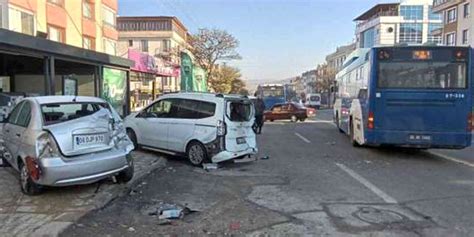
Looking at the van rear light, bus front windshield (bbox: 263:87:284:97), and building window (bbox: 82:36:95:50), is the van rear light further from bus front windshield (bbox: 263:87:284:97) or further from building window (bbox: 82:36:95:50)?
bus front windshield (bbox: 263:87:284:97)

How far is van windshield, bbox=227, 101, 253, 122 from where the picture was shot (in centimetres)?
1105

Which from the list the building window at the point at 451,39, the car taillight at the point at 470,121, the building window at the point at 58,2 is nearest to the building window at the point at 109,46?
the building window at the point at 58,2

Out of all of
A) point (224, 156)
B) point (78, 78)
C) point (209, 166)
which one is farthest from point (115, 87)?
point (224, 156)

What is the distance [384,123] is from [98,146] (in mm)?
7929

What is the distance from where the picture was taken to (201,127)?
11023mm

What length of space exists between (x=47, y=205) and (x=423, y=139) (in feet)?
31.0

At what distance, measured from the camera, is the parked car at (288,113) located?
111ft

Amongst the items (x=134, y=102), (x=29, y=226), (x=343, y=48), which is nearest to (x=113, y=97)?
(x=29, y=226)

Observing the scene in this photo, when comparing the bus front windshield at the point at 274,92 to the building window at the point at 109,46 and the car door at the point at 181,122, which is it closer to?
the building window at the point at 109,46

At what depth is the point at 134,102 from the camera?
1599 inches

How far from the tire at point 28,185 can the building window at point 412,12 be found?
8402cm

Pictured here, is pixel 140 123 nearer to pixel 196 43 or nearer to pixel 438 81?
pixel 438 81

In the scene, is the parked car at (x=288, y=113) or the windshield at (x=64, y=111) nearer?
the windshield at (x=64, y=111)

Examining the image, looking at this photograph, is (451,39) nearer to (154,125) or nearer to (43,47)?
(154,125)
